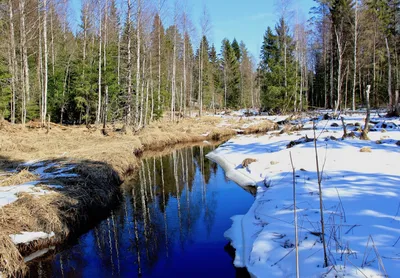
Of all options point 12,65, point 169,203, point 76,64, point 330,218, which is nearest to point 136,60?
point 76,64

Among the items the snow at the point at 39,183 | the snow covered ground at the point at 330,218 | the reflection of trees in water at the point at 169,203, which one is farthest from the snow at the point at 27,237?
the snow covered ground at the point at 330,218

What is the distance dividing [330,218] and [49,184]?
635 cm

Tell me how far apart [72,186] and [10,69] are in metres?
13.0

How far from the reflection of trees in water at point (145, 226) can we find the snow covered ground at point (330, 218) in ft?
4.29

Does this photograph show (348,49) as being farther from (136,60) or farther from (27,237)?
(27,237)

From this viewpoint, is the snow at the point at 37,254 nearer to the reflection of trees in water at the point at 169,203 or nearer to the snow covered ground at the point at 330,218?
the reflection of trees in water at the point at 169,203

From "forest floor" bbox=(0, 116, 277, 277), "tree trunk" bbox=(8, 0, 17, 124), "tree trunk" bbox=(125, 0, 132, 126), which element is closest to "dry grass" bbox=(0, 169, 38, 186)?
"forest floor" bbox=(0, 116, 277, 277)

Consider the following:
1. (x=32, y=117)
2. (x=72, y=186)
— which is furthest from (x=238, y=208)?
(x=32, y=117)

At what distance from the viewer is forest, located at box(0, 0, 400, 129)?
19.0 m

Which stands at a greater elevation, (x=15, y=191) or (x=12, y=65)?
(x=12, y=65)

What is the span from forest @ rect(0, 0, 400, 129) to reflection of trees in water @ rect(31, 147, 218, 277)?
918cm

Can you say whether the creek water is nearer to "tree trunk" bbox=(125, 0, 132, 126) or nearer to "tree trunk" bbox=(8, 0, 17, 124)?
"tree trunk" bbox=(125, 0, 132, 126)

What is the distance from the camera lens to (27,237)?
5.73 m

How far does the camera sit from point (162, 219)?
789 centimetres
